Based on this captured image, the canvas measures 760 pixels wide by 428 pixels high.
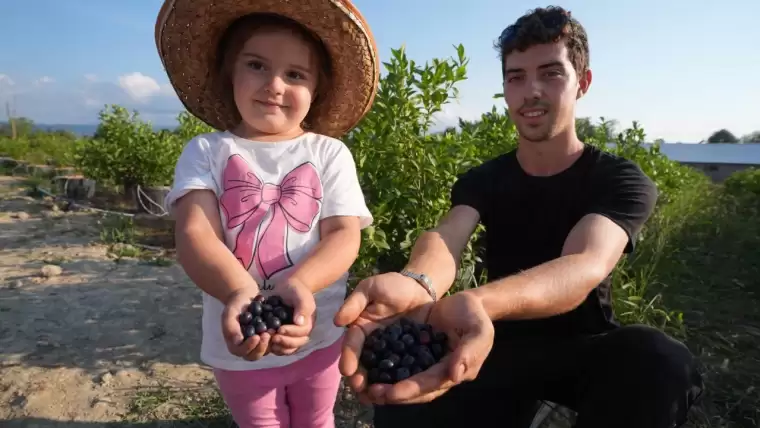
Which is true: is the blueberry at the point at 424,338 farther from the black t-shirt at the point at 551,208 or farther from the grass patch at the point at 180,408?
the grass patch at the point at 180,408

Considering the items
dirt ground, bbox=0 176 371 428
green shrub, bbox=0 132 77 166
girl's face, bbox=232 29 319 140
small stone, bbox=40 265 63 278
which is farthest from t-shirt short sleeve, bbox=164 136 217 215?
green shrub, bbox=0 132 77 166

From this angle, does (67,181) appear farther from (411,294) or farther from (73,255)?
(411,294)

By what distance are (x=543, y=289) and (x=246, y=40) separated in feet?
3.62

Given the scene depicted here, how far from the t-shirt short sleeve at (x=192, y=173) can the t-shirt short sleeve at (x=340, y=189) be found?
1.03ft

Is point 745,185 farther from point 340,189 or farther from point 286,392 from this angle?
point 286,392

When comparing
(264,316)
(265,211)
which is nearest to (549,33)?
(265,211)

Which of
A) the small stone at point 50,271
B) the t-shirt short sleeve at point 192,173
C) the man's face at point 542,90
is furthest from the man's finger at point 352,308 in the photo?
the small stone at point 50,271

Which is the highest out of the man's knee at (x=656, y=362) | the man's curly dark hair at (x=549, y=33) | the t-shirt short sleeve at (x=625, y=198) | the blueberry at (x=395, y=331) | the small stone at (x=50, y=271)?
the man's curly dark hair at (x=549, y=33)

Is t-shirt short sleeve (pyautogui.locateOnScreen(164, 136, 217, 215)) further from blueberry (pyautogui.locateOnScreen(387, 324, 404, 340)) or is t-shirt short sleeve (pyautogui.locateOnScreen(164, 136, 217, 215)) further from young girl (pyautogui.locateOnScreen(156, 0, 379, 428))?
blueberry (pyautogui.locateOnScreen(387, 324, 404, 340))

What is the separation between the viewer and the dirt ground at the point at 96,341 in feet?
7.45

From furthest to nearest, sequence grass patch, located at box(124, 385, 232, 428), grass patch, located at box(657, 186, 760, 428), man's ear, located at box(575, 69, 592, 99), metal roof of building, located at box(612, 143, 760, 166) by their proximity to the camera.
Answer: metal roof of building, located at box(612, 143, 760, 166)
grass patch, located at box(657, 186, 760, 428)
grass patch, located at box(124, 385, 232, 428)
man's ear, located at box(575, 69, 592, 99)

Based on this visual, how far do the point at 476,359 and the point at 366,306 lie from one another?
357 mm

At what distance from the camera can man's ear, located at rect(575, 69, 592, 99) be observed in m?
1.96

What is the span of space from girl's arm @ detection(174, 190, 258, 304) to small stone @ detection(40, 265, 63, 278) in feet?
11.7
